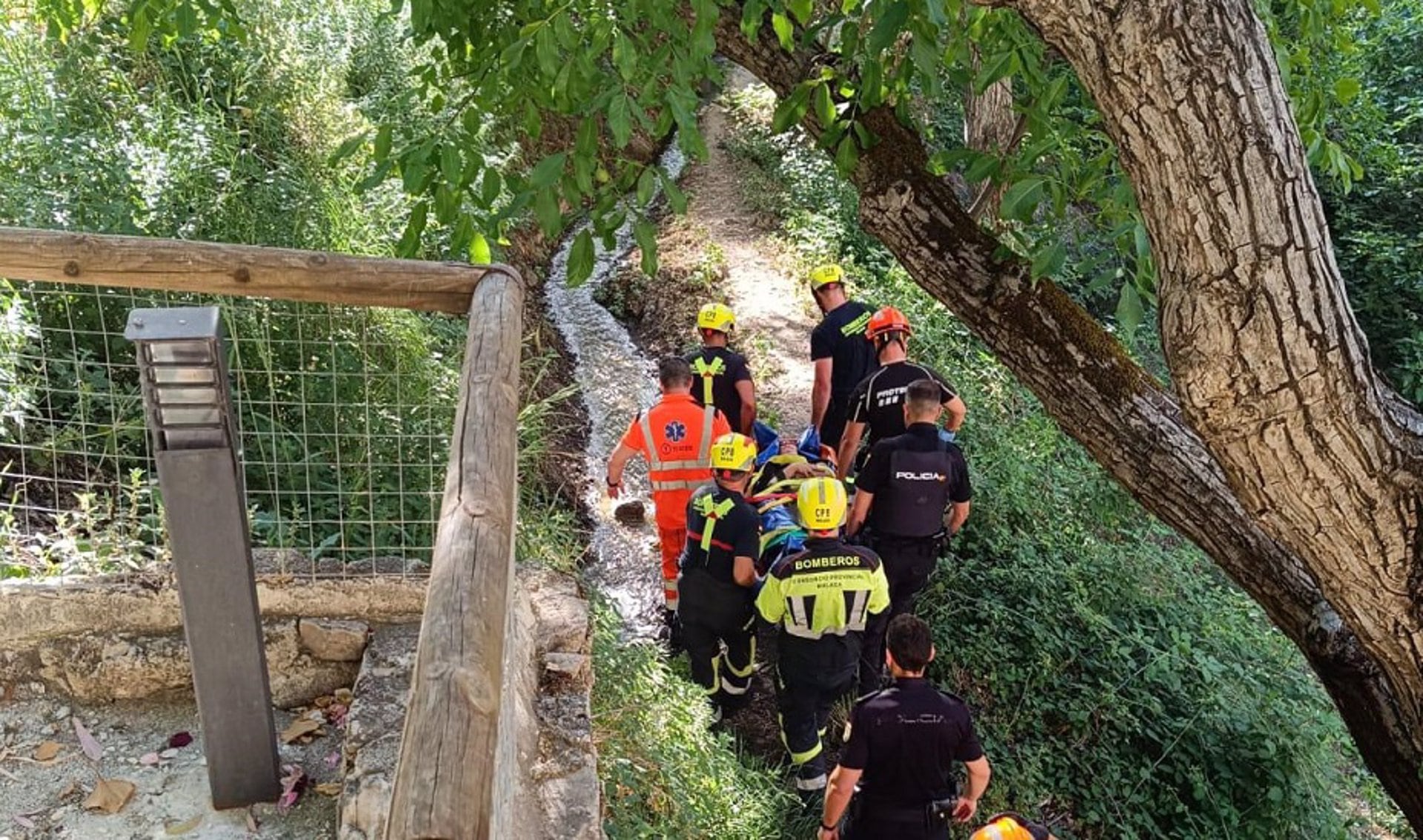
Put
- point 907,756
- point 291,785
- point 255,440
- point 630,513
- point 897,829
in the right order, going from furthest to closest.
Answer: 1. point 630,513
2. point 255,440
3. point 897,829
4. point 907,756
5. point 291,785

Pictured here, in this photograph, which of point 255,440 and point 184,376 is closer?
point 184,376

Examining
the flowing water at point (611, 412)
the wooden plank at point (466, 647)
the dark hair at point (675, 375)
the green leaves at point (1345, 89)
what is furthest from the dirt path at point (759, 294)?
the wooden plank at point (466, 647)

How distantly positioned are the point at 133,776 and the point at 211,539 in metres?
0.91

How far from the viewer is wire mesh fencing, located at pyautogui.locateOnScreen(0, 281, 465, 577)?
3572 millimetres

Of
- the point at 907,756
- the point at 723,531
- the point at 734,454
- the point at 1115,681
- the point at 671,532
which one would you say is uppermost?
the point at 734,454

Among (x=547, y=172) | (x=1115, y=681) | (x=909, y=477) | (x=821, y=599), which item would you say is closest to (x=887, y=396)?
(x=909, y=477)

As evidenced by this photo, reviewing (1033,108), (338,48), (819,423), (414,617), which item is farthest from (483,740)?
(338,48)

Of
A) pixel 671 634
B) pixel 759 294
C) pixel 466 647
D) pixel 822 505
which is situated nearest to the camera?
pixel 466 647

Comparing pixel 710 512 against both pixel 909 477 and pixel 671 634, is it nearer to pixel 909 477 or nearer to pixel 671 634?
pixel 909 477

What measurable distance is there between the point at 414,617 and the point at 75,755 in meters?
1.01

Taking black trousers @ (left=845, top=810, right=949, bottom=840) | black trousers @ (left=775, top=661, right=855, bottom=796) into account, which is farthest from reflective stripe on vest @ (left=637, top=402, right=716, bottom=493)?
black trousers @ (left=845, top=810, right=949, bottom=840)

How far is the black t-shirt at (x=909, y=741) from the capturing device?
14.4 feet

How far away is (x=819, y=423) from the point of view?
23.2 feet

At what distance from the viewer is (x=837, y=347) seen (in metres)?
6.86
